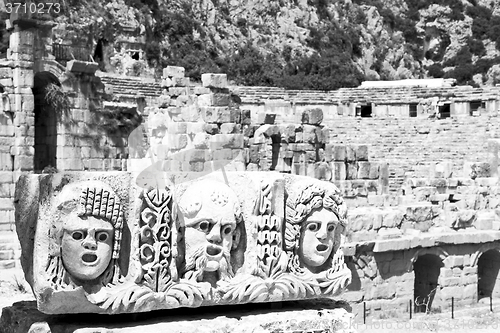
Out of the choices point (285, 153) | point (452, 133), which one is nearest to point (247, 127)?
point (285, 153)

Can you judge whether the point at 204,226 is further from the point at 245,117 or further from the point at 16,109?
the point at 16,109

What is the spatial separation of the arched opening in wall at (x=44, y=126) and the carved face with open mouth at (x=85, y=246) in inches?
510

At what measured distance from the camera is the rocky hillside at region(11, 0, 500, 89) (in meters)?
40.4

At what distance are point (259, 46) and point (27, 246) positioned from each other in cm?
4055

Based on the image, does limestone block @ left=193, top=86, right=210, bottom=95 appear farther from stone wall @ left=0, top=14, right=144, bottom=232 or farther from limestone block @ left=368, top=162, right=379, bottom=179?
limestone block @ left=368, top=162, right=379, bottom=179

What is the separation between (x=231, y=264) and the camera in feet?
22.2

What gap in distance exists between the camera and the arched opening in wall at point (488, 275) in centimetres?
1587

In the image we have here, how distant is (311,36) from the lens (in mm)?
48406

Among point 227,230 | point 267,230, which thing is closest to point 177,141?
point 267,230

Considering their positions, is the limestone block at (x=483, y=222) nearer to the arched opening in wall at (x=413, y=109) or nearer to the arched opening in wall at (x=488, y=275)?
the arched opening in wall at (x=488, y=275)

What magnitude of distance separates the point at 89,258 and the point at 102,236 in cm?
19

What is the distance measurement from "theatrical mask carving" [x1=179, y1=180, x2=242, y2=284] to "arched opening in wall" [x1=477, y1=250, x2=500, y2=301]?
33.6 ft

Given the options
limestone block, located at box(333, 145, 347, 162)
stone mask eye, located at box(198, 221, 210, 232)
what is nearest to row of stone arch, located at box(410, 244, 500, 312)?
limestone block, located at box(333, 145, 347, 162)

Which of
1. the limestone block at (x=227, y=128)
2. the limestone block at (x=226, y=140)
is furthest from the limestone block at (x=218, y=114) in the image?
the limestone block at (x=226, y=140)
